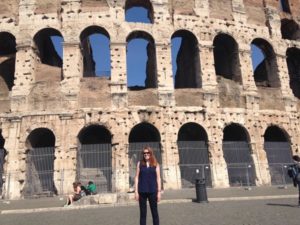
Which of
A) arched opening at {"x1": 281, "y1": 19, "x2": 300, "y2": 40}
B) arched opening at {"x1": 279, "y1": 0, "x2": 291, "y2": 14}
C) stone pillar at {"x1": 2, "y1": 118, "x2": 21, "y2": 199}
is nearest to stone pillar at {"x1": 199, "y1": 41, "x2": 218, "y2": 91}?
arched opening at {"x1": 281, "y1": 19, "x2": 300, "y2": 40}

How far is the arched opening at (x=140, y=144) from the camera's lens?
582 inches

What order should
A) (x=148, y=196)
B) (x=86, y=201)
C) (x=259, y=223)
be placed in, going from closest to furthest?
(x=148, y=196), (x=259, y=223), (x=86, y=201)

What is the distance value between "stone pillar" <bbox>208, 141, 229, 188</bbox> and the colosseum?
0.15ft

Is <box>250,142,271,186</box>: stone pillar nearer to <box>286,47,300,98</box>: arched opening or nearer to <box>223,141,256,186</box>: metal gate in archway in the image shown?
<box>223,141,256,186</box>: metal gate in archway

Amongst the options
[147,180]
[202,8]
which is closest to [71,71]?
[202,8]

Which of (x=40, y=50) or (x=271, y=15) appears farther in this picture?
(x=271, y=15)

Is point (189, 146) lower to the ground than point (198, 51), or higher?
lower

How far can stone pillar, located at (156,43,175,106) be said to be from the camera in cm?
1523

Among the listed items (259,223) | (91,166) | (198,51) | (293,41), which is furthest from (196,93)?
(259,223)

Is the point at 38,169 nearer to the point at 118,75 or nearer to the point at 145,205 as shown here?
the point at 118,75

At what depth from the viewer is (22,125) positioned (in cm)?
1456

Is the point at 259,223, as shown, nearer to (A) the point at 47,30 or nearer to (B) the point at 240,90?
(B) the point at 240,90

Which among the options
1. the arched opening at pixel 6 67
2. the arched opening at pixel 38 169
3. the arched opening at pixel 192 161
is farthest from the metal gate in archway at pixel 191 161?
the arched opening at pixel 6 67

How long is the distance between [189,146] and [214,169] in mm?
1541
